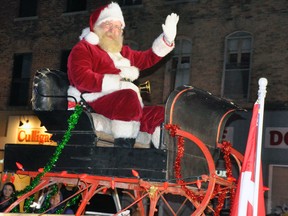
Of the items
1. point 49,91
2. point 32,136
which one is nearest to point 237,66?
point 32,136

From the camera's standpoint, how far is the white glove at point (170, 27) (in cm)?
550

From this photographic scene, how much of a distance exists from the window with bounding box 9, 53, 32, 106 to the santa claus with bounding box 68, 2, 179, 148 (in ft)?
43.8

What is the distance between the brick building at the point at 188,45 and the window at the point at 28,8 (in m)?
0.07

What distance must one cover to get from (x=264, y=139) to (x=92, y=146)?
404 inches

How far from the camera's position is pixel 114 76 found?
508 cm

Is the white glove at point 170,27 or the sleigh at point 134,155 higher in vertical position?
the white glove at point 170,27

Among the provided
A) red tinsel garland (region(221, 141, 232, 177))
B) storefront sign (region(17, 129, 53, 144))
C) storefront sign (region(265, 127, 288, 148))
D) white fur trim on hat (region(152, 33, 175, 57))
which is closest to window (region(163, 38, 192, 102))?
storefront sign (region(265, 127, 288, 148))

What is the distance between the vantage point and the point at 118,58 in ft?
18.7

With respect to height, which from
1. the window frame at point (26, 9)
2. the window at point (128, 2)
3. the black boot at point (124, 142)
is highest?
the window frame at point (26, 9)

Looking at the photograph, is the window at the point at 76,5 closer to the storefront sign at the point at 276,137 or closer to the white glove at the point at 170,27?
the storefront sign at the point at 276,137

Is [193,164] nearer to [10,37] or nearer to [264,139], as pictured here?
[264,139]

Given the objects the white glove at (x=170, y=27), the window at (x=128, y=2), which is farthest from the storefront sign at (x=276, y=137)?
the white glove at (x=170, y=27)

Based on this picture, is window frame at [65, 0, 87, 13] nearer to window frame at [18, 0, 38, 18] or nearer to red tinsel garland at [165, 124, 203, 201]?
window frame at [18, 0, 38, 18]

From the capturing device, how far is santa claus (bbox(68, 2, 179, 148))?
4.88 meters
